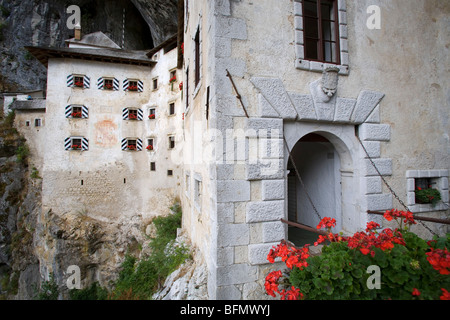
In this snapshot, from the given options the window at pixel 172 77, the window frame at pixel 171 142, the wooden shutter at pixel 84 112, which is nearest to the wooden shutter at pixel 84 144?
the wooden shutter at pixel 84 112

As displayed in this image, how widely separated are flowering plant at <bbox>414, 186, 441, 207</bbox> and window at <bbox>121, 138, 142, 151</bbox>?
14158mm

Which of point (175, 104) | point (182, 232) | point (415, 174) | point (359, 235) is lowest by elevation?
point (182, 232)

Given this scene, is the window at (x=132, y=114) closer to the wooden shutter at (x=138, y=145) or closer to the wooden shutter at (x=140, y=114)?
the wooden shutter at (x=140, y=114)

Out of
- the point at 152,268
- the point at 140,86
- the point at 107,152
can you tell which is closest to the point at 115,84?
the point at 140,86

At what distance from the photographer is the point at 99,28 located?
66.1 feet

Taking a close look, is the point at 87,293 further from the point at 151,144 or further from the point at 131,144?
the point at 151,144

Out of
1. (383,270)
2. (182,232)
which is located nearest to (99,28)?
(182,232)

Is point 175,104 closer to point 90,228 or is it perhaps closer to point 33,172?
point 90,228

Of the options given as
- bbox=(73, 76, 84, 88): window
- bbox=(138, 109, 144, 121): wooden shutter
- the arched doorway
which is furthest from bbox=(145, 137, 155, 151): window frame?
the arched doorway

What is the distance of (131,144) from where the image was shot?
1519cm

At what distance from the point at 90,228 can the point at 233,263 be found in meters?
13.3

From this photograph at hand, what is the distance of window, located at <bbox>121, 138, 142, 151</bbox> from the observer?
49.2ft

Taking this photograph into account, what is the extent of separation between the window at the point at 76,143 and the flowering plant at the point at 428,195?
15767 millimetres

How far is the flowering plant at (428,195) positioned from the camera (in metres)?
4.64
